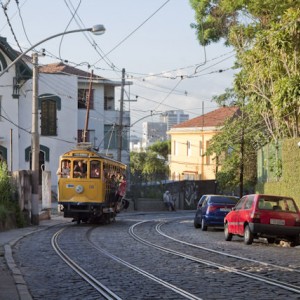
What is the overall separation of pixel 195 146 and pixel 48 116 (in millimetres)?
21814

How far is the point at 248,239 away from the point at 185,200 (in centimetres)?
4196

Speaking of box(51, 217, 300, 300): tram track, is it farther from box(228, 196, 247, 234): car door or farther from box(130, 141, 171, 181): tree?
box(130, 141, 171, 181): tree

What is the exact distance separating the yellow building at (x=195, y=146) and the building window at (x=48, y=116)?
19427 mm

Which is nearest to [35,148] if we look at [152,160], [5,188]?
[5,188]

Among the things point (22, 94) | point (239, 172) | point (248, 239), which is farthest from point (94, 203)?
point (22, 94)

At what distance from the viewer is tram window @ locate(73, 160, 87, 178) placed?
31656 millimetres

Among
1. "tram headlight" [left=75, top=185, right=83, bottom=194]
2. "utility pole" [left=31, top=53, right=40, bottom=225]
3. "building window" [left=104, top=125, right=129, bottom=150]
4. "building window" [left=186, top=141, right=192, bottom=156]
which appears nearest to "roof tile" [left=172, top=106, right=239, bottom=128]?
"building window" [left=186, top=141, right=192, bottom=156]

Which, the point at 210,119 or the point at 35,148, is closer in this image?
the point at 35,148

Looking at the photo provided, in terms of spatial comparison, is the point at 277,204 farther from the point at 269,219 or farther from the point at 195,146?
the point at 195,146

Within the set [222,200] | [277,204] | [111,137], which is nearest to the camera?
[277,204]

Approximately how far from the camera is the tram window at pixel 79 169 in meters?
31.7

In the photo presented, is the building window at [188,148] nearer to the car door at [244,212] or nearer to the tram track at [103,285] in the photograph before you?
the car door at [244,212]

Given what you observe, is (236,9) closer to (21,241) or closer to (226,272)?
(21,241)

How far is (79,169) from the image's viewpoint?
104ft
